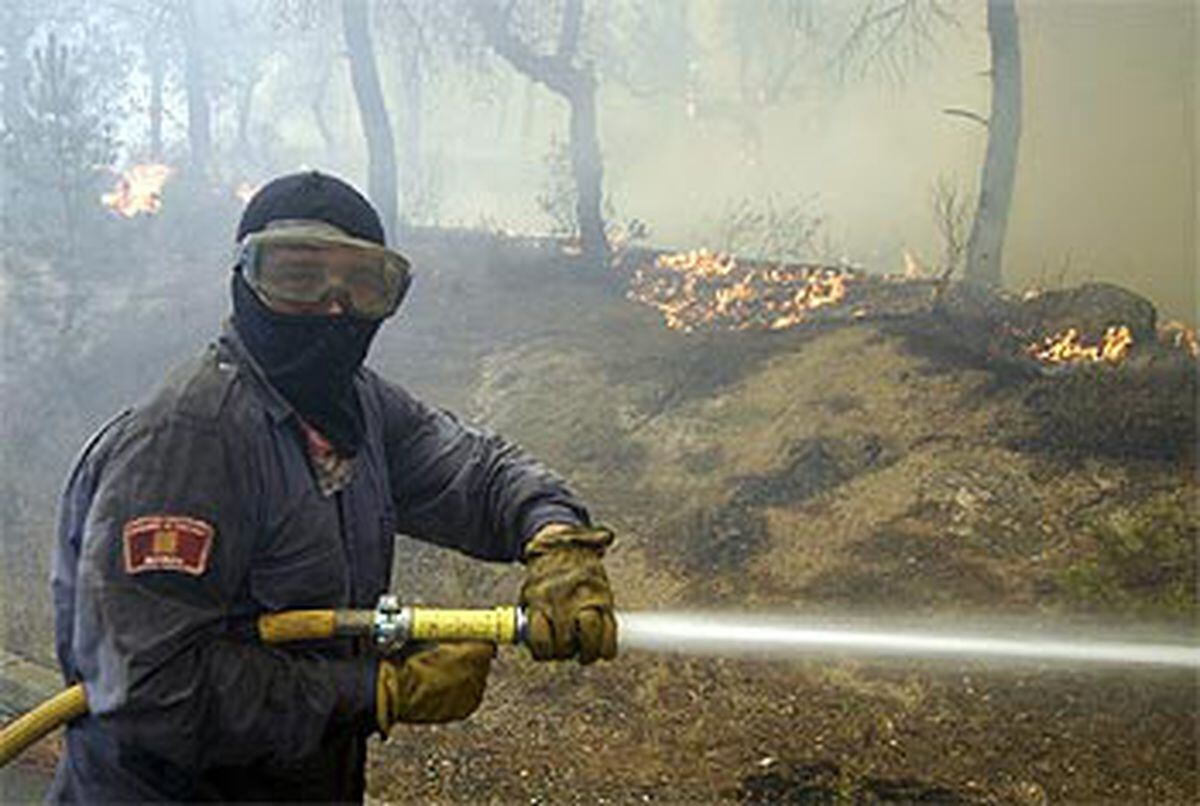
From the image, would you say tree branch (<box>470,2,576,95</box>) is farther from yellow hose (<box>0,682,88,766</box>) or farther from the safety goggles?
yellow hose (<box>0,682,88,766</box>)

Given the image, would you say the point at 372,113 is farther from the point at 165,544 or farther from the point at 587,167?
the point at 165,544

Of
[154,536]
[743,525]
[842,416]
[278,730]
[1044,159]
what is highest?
[1044,159]

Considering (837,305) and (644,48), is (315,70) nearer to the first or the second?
(644,48)

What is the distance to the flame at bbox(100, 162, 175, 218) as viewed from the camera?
63.0ft

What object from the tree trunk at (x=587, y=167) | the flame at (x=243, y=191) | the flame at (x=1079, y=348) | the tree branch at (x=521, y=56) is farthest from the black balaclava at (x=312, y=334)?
the flame at (x=243, y=191)

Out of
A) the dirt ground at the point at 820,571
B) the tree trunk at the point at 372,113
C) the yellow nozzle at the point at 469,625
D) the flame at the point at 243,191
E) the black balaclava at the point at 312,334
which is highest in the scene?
the tree trunk at the point at 372,113

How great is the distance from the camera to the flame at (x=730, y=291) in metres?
14.4

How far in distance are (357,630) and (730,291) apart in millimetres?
13299

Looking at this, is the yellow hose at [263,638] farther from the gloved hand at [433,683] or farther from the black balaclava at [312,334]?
the black balaclava at [312,334]

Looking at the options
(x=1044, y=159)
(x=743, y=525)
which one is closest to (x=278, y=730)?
(x=743, y=525)

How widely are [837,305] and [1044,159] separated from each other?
13996mm

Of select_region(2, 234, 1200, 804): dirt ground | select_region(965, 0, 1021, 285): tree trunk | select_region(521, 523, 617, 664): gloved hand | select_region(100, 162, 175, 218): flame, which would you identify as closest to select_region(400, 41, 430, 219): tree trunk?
select_region(100, 162, 175, 218): flame

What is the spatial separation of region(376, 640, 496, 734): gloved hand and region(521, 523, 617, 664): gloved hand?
0.48 ft

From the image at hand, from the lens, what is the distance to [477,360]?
563 inches
